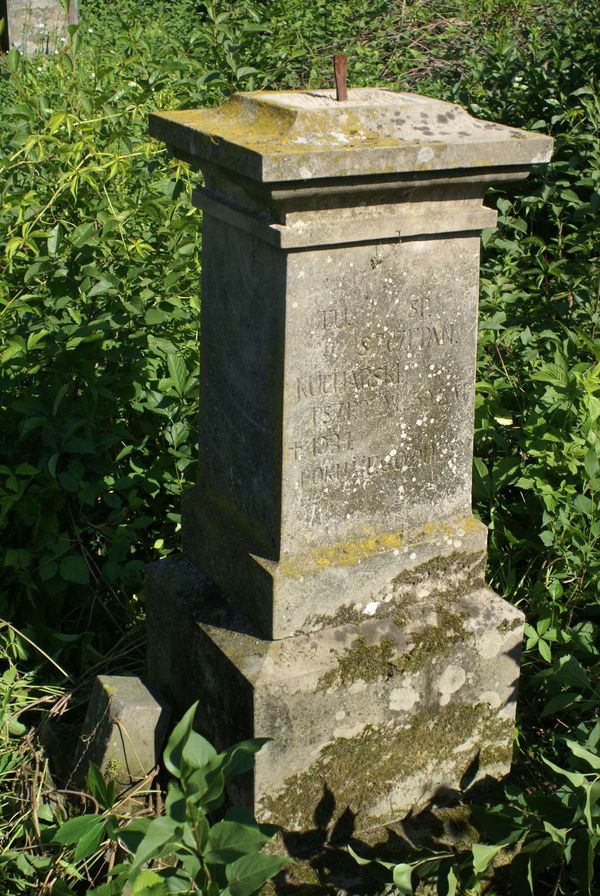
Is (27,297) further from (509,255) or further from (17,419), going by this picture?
(509,255)

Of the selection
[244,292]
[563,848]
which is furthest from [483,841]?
[244,292]

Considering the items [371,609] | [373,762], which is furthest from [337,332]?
[373,762]

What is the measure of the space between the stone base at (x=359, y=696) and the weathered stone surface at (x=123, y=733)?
11 centimetres

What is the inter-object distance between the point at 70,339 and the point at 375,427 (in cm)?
133

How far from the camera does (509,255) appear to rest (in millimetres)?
4590

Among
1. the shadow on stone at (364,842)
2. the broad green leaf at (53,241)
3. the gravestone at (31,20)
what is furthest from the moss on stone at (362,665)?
the gravestone at (31,20)

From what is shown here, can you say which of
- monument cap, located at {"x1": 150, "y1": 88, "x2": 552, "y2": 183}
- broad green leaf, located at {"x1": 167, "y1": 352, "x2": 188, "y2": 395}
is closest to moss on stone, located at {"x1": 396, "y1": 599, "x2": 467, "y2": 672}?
monument cap, located at {"x1": 150, "y1": 88, "x2": 552, "y2": 183}

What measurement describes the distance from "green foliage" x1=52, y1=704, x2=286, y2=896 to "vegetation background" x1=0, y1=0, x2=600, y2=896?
42 cm

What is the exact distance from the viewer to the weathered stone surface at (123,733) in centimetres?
263

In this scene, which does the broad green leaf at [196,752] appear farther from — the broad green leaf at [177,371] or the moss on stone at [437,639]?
the broad green leaf at [177,371]

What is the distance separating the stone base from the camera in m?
2.44

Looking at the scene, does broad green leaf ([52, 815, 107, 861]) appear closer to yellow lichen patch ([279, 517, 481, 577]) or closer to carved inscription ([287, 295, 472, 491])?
yellow lichen patch ([279, 517, 481, 577])

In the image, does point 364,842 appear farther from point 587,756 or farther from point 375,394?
point 375,394

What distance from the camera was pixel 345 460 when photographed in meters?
2.46
